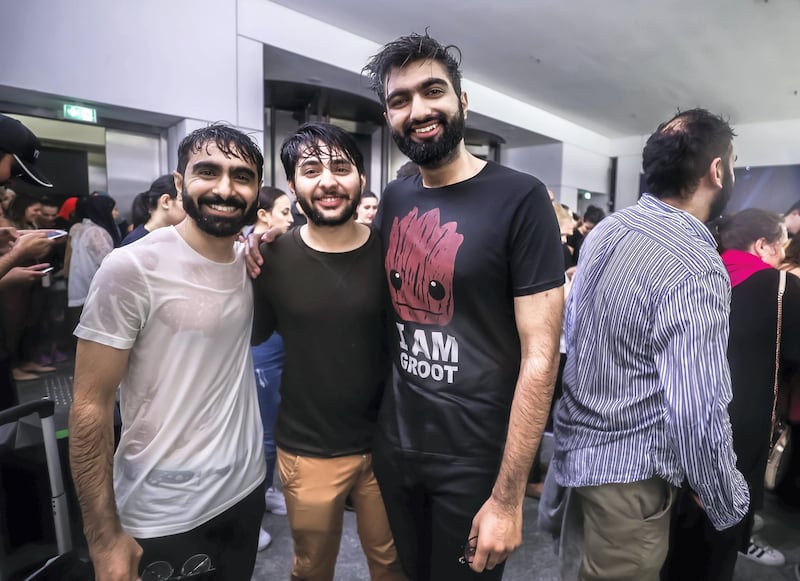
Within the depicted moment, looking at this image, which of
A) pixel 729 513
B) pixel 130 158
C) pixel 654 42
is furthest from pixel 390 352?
pixel 654 42

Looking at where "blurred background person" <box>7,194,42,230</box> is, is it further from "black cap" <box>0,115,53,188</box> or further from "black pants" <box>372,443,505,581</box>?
"black pants" <box>372,443,505,581</box>

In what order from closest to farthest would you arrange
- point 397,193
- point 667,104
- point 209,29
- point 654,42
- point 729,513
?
point 729,513 → point 397,193 → point 209,29 → point 654,42 → point 667,104

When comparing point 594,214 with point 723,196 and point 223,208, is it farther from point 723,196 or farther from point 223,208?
point 223,208

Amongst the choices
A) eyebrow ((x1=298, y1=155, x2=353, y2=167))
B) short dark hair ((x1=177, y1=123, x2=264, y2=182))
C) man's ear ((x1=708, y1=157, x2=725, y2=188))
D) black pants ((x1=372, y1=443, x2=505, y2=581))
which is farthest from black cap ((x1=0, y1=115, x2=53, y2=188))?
man's ear ((x1=708, y1=157, x2=725, y2=188))

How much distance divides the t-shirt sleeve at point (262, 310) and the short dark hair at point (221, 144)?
0.30 m

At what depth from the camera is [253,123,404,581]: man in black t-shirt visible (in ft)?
4.62

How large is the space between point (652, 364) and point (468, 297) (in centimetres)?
55

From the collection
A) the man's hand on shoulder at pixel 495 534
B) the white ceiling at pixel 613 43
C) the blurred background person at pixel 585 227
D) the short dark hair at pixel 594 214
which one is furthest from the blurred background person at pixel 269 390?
the short dark hair at pixel 594 214

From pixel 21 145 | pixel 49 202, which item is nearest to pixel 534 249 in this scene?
pixel 21 145

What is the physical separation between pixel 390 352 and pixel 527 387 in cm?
46

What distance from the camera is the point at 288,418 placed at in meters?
1.48

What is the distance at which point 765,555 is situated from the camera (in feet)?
7.84

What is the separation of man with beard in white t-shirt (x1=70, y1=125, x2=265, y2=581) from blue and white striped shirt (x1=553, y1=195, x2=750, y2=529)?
3.31 ft

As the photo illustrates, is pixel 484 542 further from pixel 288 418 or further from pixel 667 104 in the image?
pixel 667 104
